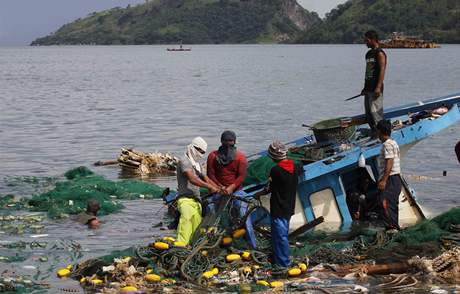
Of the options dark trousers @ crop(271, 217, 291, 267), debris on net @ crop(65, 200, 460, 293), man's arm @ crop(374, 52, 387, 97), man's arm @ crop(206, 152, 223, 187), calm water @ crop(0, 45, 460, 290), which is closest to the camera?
debris on net @ crop(65, 200, 460, 293)

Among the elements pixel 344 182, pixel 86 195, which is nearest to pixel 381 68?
pixel 344 182

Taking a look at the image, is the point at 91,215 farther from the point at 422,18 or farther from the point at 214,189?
the point at 422,18

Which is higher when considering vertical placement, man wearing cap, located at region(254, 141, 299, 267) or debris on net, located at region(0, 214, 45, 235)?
man wearing cap, located at region(254, 141, 299, 267)

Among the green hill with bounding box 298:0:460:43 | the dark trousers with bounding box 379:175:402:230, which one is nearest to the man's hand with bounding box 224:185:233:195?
the dark trousers with bounding box 379:175:402:230

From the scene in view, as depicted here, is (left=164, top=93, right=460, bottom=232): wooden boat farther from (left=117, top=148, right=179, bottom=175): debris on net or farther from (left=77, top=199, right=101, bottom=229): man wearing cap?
(left=117, top=148, right=179, bottom=175): debris on net

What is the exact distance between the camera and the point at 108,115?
40844mm

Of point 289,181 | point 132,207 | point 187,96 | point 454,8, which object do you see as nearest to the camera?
point 289,181

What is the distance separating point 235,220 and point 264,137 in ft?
61.4

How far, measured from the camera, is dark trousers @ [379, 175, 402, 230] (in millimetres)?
12016

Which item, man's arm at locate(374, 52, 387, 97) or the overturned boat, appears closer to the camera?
the overturned boat

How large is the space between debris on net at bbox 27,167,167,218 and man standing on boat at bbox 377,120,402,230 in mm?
5970

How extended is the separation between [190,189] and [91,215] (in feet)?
14.1

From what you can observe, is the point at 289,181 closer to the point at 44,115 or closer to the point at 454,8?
the point at 44,115

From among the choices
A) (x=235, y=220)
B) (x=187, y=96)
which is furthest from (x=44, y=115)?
(x=235, y=220)
